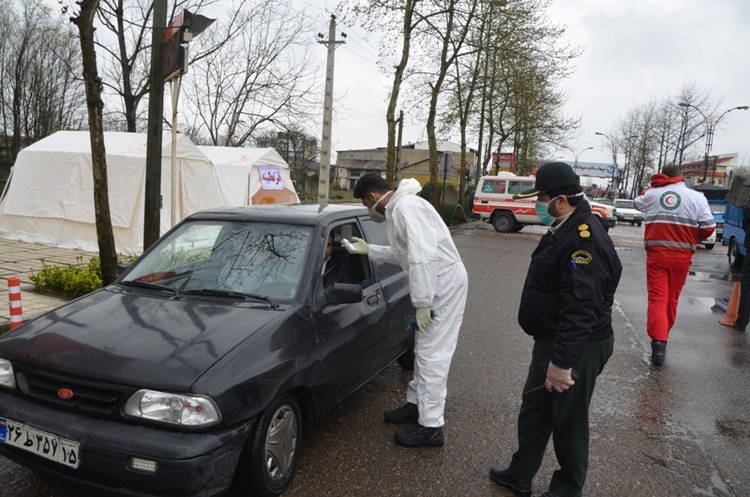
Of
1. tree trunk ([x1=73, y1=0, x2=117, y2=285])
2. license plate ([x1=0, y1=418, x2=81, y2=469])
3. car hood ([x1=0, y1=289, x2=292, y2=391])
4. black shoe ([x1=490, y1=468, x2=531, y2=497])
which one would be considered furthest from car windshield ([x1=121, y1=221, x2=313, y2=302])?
tree trunk ([x1=73, y1=0, x2=117, y2=285])

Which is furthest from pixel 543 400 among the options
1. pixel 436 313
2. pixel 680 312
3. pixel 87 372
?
pixel 680 312

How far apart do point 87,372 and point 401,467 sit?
183 centimetres

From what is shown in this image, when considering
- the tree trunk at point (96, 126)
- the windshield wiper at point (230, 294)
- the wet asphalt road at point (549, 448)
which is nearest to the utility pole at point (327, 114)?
the tree trunk at point (96, 126)

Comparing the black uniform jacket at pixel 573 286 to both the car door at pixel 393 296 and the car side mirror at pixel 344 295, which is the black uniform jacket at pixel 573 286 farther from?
the car door at pixel 393 296

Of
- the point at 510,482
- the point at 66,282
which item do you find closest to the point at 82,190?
the point at 66,282

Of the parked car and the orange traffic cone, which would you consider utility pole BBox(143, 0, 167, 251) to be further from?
the parked car

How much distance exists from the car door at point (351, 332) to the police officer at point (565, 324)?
113 cm

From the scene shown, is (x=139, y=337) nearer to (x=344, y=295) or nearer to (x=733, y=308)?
(x=344, y=295)

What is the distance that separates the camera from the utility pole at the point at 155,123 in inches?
281

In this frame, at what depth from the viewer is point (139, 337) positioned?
8.95ft

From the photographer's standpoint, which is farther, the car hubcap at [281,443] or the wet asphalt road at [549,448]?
the wet asphalt road at [549,448]

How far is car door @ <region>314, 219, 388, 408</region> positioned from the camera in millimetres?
3252

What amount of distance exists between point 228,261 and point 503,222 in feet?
64.9

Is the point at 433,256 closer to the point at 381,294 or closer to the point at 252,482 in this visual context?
the point at 381,294
